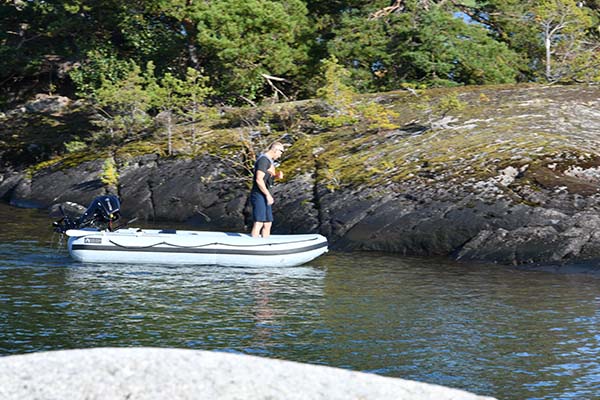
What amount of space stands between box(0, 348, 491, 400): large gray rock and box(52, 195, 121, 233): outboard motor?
1043 centimetres

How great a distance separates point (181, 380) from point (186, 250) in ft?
33.6

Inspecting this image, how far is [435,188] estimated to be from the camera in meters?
19.2

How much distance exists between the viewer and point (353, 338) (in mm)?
11188

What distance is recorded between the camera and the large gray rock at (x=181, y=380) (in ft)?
20.2

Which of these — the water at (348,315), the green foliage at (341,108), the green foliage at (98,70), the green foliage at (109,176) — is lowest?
the water at (348,315)

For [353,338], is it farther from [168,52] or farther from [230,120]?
[168,52]

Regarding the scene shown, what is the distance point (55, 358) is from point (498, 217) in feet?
39.9

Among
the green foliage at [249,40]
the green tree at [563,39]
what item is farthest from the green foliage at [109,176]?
the green tree at [563,39]

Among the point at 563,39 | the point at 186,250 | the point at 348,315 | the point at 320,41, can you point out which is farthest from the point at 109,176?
the point at 563,39

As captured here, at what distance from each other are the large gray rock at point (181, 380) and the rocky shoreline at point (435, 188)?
10.6m

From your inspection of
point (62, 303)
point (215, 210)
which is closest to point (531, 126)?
point (215, 210)

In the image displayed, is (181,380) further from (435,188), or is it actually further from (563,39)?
(563,39)

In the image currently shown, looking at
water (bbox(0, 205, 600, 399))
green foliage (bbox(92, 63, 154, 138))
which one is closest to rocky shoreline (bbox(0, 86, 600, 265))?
water (bbox(0, 205, 600, 399))

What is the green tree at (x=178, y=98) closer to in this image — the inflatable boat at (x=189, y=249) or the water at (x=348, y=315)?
the inflatable boat at (x=189, y=249)
